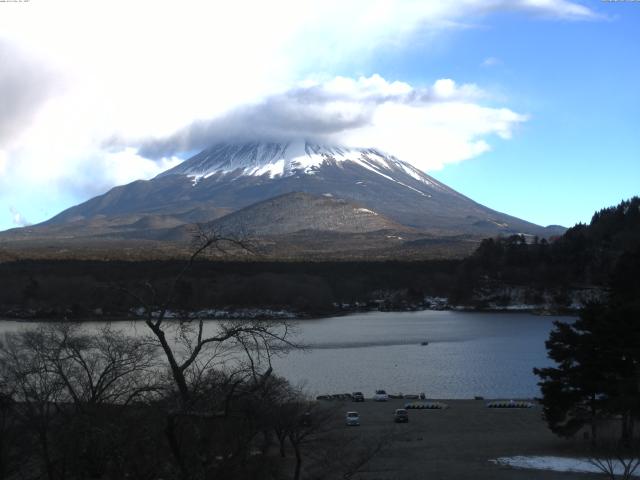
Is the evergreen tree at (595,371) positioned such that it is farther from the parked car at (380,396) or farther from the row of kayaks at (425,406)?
the parked car at (380,396)

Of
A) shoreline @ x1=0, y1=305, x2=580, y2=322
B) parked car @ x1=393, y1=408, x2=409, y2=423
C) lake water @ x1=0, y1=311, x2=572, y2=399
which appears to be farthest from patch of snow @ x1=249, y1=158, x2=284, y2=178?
parked car @ x1=393, y1=408, x2=409, y2=423

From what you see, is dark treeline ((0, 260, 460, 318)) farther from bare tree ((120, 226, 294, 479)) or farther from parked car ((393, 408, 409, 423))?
bare tree ((120, 226, 294, 479))

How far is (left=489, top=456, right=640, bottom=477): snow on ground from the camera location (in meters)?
12.6

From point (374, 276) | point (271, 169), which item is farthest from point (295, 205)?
point (374, 276)

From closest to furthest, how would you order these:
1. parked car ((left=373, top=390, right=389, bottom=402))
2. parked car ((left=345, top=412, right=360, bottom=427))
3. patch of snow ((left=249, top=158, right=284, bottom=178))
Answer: parked car ((left=345, top=412, right=360, bottom=427))
parked car ((left=373, top=390, right=389, bottom=402))
patch of snow ((left=249, top=158, right=284, bottom=178))

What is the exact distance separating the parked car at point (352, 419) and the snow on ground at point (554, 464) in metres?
4.76

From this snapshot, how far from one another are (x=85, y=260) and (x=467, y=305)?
114 feet

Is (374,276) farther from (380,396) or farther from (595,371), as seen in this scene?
(595,371)

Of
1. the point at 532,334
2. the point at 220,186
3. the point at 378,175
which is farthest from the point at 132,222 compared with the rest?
the point at 532,334

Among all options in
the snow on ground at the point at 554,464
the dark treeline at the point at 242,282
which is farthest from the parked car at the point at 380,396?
the dark treeline at the point at 242,282

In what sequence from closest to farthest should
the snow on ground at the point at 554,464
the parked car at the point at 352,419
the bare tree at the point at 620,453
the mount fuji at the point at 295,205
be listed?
the bare tree at the point at 620,453 < the snow on ground at the point at 554,464 < the parked car at the point at 352,419 < the mount fuji at the point at 295,205

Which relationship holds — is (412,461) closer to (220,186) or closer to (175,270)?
(175,270)

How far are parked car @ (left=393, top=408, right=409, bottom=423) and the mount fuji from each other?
88388 millimetres

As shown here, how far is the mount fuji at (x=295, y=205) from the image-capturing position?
12888 cm
